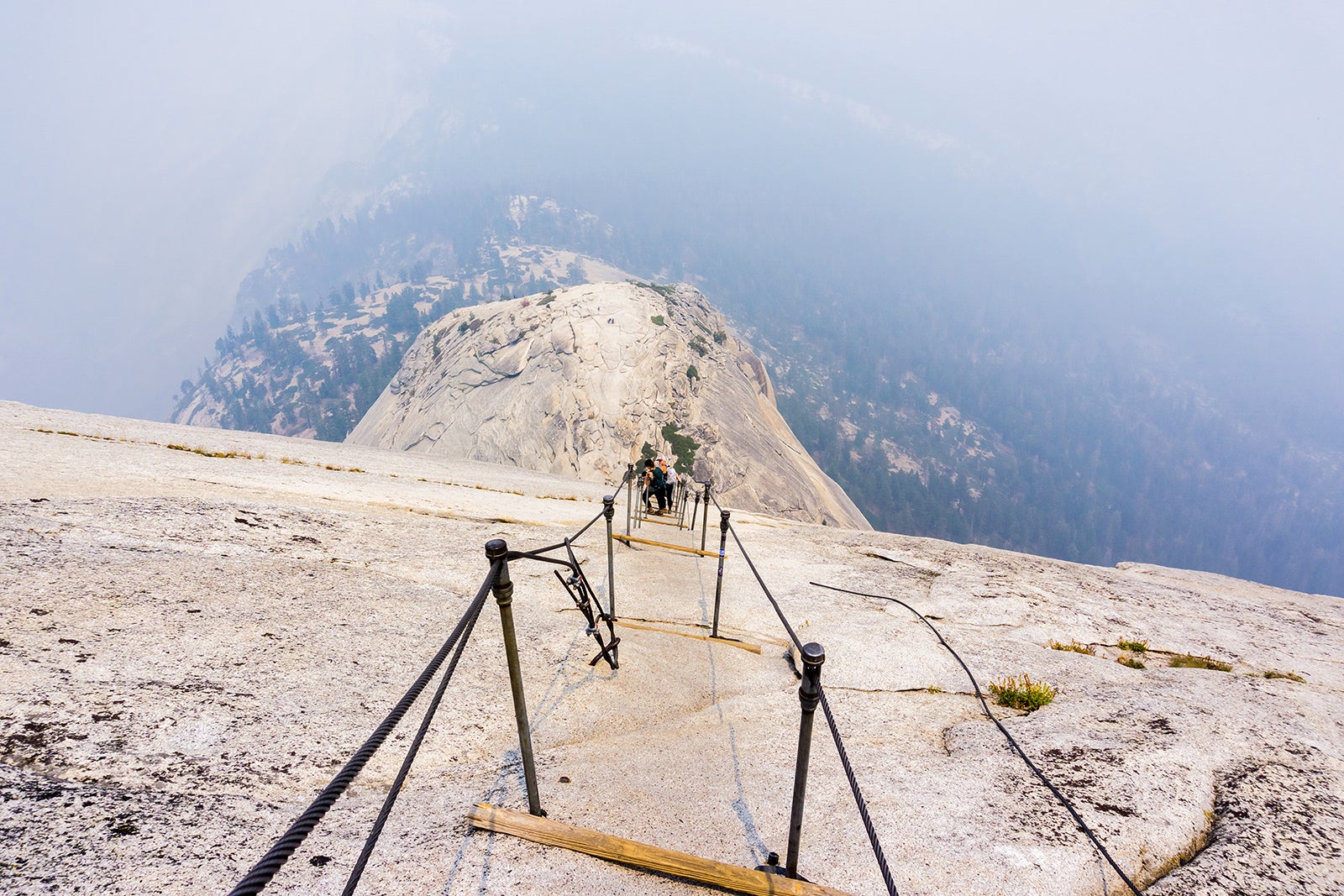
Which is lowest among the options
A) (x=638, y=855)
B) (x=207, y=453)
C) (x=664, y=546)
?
(x=638, y=855)

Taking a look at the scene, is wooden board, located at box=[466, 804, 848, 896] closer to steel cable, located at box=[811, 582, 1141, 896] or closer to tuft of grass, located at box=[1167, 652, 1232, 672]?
steel cable, located at box=[811, 582, 1141, 896]

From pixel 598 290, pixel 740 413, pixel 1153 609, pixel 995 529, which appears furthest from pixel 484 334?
pixel 995 529

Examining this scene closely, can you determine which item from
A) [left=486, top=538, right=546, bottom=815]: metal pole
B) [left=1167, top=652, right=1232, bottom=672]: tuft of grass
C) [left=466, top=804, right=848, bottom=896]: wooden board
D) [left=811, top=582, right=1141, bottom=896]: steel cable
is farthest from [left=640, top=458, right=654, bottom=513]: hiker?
[left=466, top=804, right=848, bottom=896]: wooden board

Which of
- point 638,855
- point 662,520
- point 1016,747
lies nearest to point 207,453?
point 662,520

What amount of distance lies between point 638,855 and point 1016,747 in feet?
11.8

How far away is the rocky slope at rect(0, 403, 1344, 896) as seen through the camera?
395 centimetres

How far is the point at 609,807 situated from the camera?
4.75m

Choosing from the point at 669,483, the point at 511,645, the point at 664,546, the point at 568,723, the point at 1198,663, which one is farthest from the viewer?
the point at 669,483

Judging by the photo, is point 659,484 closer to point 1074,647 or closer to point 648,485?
point 648,485

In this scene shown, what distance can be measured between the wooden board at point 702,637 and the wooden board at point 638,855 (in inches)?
192

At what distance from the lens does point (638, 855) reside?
3.91 m

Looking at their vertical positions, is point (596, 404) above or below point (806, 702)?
above

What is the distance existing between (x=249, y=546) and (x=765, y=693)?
7.95 m

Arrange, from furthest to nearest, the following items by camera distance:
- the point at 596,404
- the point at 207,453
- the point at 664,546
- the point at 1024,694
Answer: the point at 596,404 → the point at 207,453 → the point at 664,546 → the point at 1024,694
